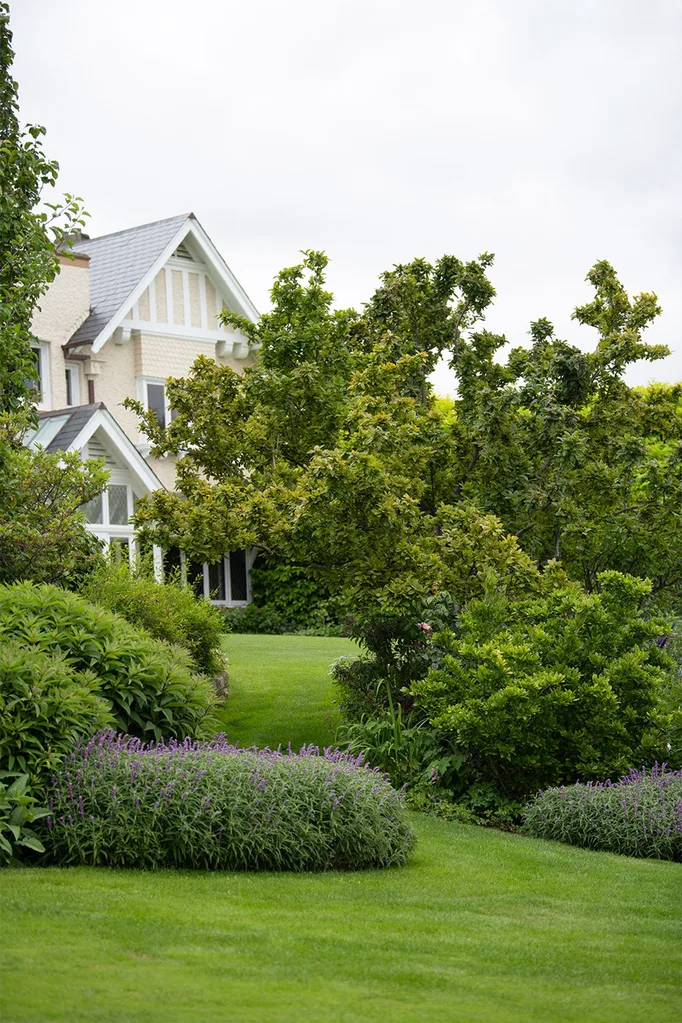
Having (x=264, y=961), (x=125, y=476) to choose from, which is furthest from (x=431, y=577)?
(x=125, y=476)

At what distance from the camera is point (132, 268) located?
102ft

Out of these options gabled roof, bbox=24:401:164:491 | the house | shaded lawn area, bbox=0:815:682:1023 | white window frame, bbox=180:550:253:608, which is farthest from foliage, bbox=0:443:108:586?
white window frame, bbox=180:550:253:608

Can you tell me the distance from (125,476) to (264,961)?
73.2 ft

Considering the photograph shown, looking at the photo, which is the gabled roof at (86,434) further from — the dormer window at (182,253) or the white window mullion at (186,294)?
the dormer window at (182,253)

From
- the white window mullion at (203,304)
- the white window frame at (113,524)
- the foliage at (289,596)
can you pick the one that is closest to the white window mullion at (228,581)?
the foliage at (289,596)

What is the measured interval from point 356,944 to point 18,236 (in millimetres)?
5651

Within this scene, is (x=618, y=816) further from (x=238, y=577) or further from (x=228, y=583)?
(x=238, y=577)

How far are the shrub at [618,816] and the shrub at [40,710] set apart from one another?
13.4ft

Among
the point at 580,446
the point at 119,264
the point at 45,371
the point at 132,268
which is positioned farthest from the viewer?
the point at 119,264

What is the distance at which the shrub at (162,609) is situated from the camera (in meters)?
14.2

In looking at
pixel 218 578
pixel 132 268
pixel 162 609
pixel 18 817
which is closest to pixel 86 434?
pixel 218 578

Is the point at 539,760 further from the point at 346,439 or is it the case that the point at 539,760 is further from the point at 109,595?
the point at 109,595

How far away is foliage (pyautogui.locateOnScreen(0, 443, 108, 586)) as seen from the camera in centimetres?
1430

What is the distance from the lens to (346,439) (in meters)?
13.6
